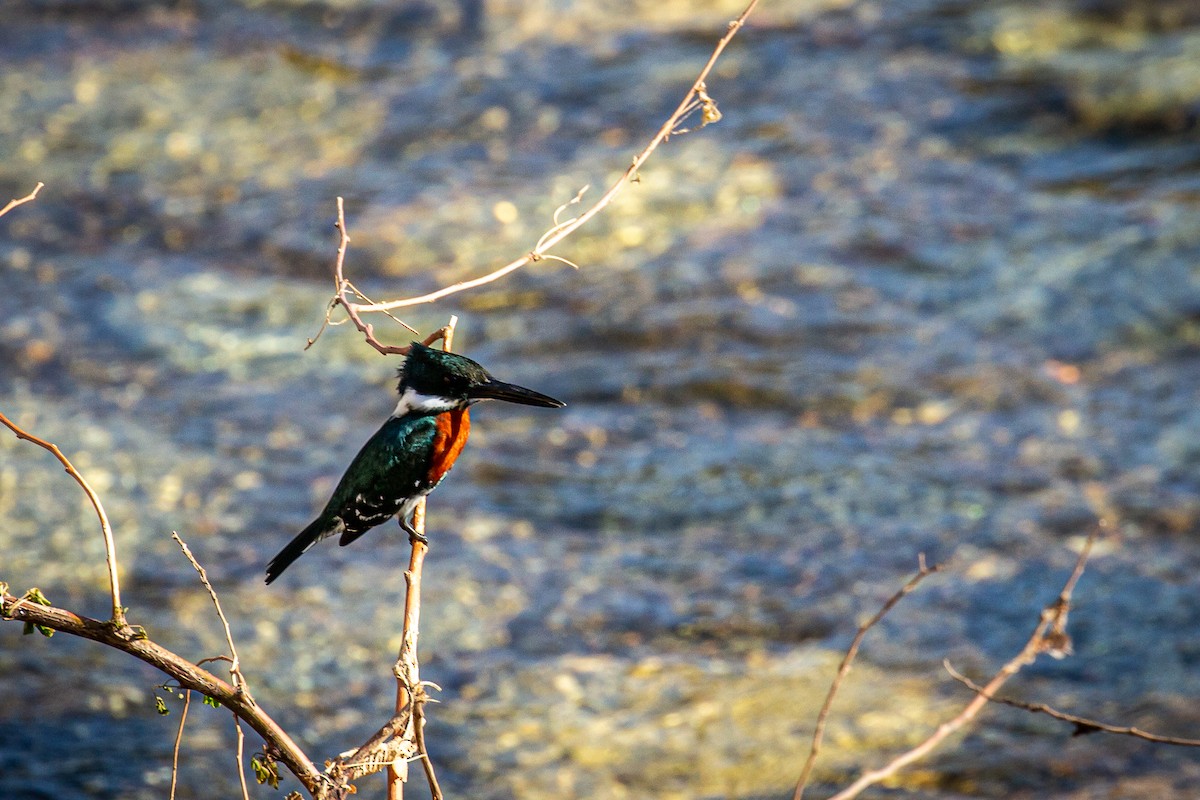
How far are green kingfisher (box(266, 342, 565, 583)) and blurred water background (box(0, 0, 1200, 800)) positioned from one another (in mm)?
2588

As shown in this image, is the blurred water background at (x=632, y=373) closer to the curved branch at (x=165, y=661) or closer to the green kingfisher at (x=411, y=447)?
the green kingfisher at (x=411, y=447)

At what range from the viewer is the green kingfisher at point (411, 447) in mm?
3492

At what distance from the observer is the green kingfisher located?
3492 mm

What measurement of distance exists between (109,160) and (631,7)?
16.9 feet

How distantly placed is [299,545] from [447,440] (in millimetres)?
579

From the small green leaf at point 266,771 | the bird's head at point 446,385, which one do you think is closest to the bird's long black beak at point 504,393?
the bird's head at point 446,385

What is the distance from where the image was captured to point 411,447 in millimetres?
3779

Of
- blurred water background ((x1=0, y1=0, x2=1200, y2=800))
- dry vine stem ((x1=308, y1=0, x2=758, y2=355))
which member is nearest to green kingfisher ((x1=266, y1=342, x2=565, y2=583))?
dry vine stem ((x1=308, y1=0, x2=758, y2=355))

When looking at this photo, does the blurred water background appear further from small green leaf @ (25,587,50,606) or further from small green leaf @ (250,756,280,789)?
small green leaf @ (25,587,50,606)

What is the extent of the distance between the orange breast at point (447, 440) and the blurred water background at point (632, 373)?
280 centimetres

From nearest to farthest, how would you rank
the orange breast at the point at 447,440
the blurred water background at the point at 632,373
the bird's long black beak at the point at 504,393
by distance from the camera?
the bird's long black beak at the point at 504,393 → the orange breast at the point at 447,440 → the blurred water background at the point at 632,373

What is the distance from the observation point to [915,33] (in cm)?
1309

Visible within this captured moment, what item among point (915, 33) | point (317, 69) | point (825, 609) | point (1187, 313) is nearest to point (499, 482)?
point (825, 609)

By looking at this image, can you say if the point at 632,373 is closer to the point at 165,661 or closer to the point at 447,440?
Result: the point at 447,440
